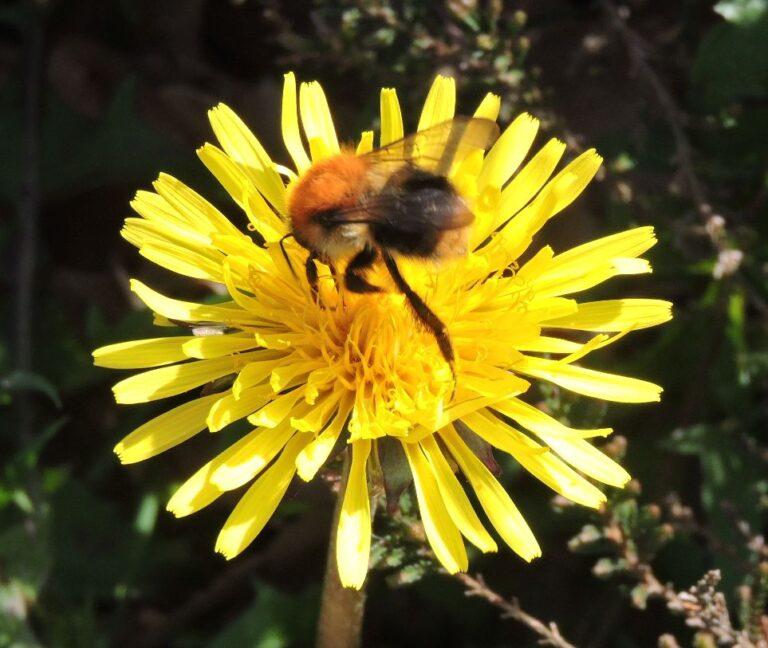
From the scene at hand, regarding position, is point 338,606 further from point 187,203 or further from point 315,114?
point 315,114

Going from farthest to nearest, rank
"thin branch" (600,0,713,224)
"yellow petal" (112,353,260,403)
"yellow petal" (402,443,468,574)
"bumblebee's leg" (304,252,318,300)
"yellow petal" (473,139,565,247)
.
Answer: "thin branch" (600,0,713,224) → "yellow petal" (473,139,565,247) → "yellow petal" (112,353,260,403) → "bumblebee's leg" (304,252,318,300) → "yellow petal" (402,443,468,574)

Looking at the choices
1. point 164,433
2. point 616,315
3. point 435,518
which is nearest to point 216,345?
point 164,433

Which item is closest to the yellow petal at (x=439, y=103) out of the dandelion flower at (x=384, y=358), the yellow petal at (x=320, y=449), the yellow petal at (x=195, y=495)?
the dandelion flower at (x=384, y=358)

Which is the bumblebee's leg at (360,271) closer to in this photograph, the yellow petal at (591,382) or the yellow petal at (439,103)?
the yellow petal at (591,382)

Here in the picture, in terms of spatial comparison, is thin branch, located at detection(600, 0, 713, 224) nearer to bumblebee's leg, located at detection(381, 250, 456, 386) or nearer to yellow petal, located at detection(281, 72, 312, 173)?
bumblebee's leg, located at detection(381, 250, 456, 386)

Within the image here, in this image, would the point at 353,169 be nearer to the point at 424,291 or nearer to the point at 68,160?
the point at 424,291

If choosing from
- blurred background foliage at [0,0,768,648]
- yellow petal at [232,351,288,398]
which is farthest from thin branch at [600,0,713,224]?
yellow petal at [232,351,288,398]

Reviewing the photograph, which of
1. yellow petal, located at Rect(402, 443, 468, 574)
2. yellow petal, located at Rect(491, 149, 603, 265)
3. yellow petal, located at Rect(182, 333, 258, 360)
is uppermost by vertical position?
yellow petal, located at Rect(491, 149, 603, 265)

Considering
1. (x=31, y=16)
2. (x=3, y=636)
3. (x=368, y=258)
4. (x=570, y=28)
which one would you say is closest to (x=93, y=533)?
(x=3, y=636)
